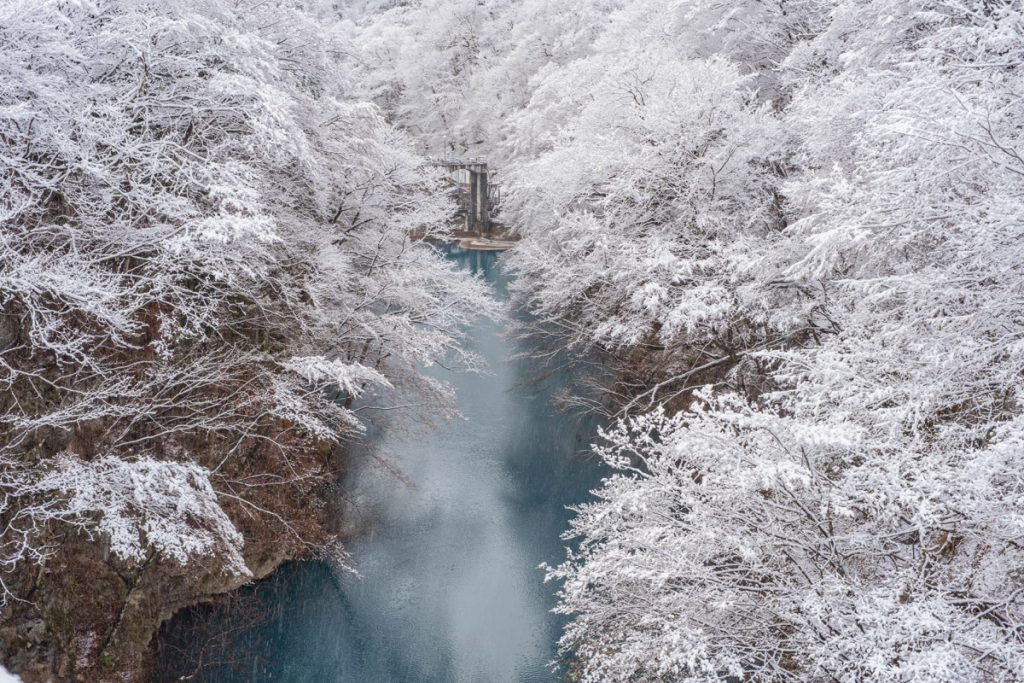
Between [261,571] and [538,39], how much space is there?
21.5 metres

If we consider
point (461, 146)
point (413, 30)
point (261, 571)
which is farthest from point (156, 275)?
point (413, 30)

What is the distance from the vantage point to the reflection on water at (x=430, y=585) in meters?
6.25

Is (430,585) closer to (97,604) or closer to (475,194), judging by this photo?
(97,604)

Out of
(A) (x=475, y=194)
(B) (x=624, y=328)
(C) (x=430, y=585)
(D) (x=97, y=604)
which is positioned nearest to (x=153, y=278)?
(D) (x=97, y=604)

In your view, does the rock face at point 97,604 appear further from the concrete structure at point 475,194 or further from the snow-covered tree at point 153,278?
the concrete structure at point 475,194

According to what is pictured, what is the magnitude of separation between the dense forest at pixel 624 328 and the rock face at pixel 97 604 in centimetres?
3

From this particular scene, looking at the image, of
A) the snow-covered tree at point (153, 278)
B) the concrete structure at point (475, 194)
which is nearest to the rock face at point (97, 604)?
the snow-covered tree at point (153, 278)

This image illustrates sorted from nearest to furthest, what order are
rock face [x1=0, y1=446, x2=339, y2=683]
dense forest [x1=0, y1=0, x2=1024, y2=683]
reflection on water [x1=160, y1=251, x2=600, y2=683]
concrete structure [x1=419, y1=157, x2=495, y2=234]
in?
dense forest [x1=0, y1=0, x2=1024, y2=683] → rock face [x1=0, y1=446, x2=339, y2=683] → reflection on water [x1=160, y1=251, x2=600, y2=683] → concrete structure [x1=419, y1=157, x2=495, y2=234]

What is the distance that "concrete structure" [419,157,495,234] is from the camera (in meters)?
24.2

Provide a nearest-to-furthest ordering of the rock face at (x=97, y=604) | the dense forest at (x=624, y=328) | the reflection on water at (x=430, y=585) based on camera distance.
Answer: the dense forest at (x=624, y=328), the rock face at (x=97, y=604), the reflection on water at (x=430, y=585)

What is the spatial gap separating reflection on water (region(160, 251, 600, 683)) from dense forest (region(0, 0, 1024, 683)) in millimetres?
473

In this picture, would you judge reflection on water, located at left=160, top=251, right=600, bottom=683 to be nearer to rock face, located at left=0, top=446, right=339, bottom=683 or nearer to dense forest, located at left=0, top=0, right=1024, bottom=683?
rock face, located at left=0, top=446, right=339, bottom=683

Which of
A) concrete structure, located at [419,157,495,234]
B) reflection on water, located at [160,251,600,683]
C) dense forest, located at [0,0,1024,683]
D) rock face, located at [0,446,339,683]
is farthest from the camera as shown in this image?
concrete structure, located at [419,157,495,234]

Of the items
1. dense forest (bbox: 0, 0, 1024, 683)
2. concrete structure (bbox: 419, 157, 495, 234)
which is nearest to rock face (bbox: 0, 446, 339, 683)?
dense forest (bbox: 0, 0, 1024, 683)
